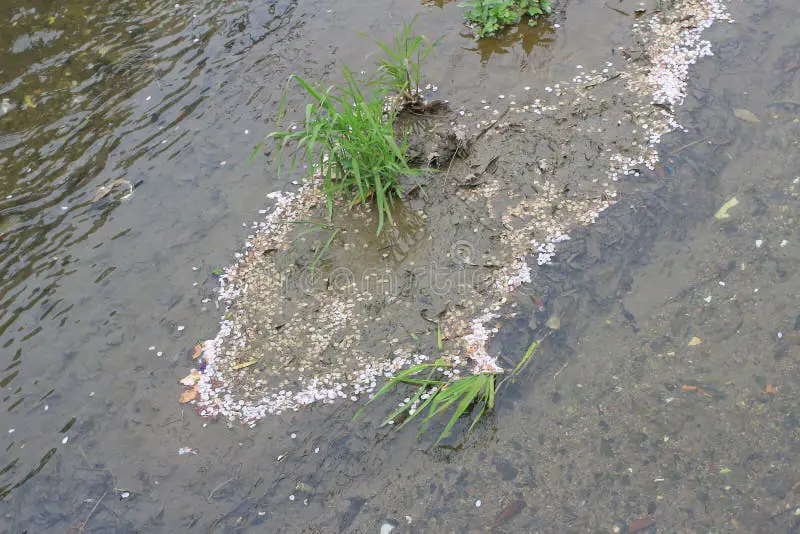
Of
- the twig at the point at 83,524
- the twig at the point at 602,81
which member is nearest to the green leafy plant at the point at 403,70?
the twig at the point at 602,81

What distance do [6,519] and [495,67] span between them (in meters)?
4.16

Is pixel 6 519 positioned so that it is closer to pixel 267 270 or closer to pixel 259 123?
pixel 267 270

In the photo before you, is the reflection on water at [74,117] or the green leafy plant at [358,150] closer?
the green leafy plant at [358,150]

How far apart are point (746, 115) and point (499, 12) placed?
191 centimetres

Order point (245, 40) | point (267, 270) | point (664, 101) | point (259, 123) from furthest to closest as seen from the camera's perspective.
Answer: point (245, 40), point (259, 123), point (664, 101), point (267, 270)

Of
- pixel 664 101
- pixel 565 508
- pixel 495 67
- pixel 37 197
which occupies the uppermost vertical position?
pixel 37 197

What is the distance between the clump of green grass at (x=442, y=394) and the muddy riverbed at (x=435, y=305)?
0.26ft

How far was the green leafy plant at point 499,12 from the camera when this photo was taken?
5.11 meters

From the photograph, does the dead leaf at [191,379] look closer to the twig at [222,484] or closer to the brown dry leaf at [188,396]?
the brown dry leaf at [188,396]

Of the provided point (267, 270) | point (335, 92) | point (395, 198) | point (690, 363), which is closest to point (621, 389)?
→ point (690, 363)

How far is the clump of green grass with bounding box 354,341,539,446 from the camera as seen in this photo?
325 centimetres

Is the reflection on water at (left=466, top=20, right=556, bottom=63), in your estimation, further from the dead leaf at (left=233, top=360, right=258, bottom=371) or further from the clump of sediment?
the dead leaf at (left=233, top=360, right=258, bottom=371)

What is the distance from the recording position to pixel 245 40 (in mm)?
5656

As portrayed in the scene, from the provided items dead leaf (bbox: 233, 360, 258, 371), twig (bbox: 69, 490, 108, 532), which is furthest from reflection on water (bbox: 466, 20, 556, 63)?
twig (bbox: 69, 490, 108, 532)
